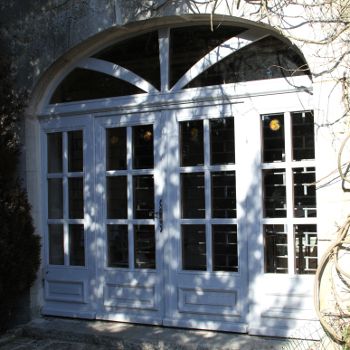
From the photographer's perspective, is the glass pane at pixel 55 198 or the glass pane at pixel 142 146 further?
the glass pane at pixel 55 198

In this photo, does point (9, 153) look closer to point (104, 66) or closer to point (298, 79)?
point (104, 66)

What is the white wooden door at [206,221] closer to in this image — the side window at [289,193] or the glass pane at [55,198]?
the side window at [289,193]

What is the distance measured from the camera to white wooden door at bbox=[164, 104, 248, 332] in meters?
5.09

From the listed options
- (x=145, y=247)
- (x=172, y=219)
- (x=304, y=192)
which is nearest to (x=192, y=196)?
(x=172, y=219)

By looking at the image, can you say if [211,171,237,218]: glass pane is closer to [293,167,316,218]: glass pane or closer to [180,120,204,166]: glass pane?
[180,120,204,166]: glass pane

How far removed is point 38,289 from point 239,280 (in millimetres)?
2251

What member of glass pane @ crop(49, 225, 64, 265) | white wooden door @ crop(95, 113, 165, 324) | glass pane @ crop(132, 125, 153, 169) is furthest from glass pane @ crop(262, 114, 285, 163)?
glass pane @ crop(49, 225, 64, 265)

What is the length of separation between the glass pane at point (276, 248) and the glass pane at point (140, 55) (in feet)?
5.79

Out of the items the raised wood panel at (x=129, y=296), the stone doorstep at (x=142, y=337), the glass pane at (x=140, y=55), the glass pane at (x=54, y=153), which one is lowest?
the stone doorstep at (x=142, y=337)

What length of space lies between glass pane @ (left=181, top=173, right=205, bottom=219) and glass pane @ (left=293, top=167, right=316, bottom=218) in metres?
0.89

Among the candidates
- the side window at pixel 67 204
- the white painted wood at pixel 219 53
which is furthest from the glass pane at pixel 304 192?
the side window at pixel 67 204

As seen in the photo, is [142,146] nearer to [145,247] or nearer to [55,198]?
[145,247]

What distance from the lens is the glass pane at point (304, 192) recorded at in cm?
482

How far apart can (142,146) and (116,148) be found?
1.04ft
